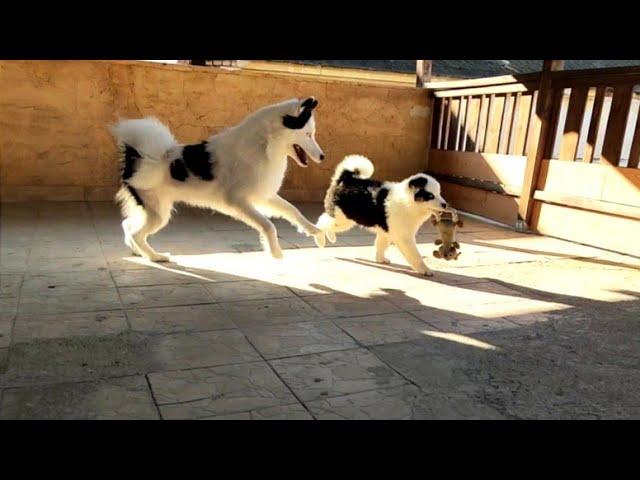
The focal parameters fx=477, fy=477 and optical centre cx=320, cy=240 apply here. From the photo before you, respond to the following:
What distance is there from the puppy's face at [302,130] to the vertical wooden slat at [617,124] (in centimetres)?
349

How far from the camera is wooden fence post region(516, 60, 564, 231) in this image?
5.99 meters

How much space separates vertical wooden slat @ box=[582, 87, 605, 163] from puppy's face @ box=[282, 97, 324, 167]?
3471mm

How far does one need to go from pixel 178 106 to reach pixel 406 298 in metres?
4.89

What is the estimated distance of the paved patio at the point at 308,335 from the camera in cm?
209

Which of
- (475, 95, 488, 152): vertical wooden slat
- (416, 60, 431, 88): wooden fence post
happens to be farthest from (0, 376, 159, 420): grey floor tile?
(416, 60, 431, 88): wooden fence post

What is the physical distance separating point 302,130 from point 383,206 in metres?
0.94

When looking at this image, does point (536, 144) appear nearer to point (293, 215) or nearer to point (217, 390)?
point (293, 215)

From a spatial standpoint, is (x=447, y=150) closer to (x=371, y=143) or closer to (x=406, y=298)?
→ (x=371, y=143)

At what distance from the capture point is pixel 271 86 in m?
7.30

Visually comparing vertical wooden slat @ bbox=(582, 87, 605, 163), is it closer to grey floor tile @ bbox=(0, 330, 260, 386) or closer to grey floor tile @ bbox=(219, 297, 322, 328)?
grey floor tile @ bbox=(219, 297, 322, 328)

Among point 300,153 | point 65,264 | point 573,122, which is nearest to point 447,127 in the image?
point 573,122

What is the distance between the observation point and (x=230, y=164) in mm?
3928

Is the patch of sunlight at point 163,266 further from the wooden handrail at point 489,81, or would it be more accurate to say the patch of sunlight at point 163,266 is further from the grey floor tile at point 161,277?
the wooden handrail at point 489,81
